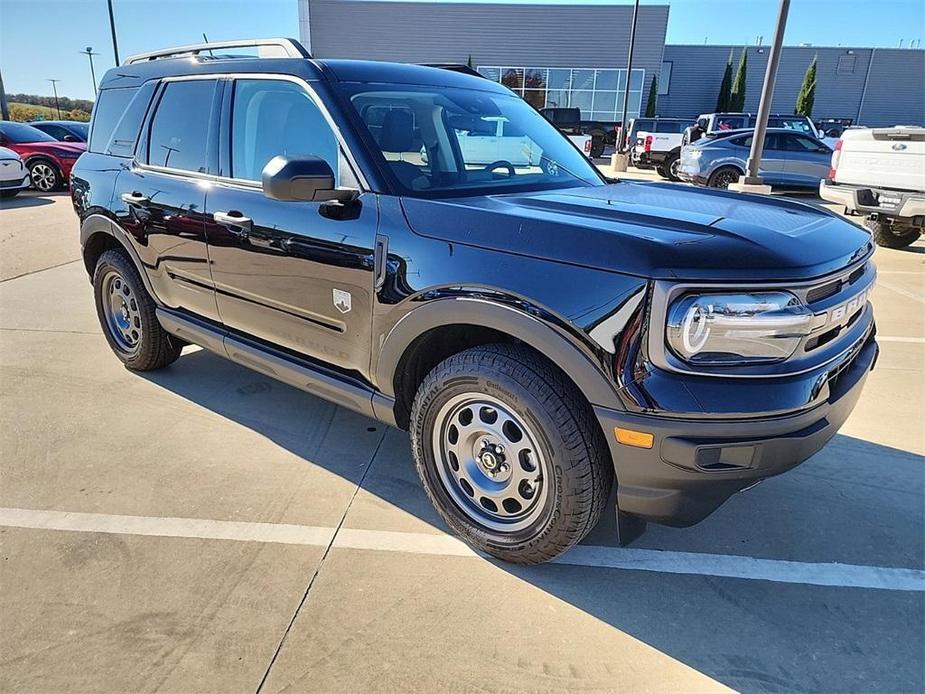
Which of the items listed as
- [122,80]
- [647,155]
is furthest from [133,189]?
[647,155]

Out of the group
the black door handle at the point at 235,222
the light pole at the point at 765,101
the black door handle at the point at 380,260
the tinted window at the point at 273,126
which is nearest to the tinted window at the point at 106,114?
the tinted window at the point at 273,126

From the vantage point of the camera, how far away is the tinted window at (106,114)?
13.9 feet

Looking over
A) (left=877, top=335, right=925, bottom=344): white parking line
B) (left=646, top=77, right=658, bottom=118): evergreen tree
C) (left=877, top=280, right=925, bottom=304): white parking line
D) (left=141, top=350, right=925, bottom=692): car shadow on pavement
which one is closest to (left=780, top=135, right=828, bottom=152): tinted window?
(left=877, top=280, right=925, bottom=304): white parking line

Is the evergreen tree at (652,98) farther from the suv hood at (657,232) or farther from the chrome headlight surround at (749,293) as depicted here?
the chrome headlight surround at (749,293)

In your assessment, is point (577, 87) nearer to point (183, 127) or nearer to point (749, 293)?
point (183, 127)

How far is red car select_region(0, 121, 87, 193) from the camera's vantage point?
1466 centimetres

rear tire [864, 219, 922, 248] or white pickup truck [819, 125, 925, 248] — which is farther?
rear tire [864, 219, 922, 248]

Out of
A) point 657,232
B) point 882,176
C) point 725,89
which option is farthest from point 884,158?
point 725,89

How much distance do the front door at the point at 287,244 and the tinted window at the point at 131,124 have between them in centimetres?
101

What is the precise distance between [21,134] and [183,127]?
49.1ft

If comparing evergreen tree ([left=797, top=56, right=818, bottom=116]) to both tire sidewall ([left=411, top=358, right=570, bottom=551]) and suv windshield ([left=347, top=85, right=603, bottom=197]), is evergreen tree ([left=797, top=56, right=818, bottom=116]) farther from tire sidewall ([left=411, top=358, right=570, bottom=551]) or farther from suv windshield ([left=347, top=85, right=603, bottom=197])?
tire sidewall ([left=411, top=358, right=570, bottom=551])

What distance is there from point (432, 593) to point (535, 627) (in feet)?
1.33

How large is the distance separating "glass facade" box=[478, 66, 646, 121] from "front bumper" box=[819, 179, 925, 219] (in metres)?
28.2

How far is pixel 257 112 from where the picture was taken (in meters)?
3.23
